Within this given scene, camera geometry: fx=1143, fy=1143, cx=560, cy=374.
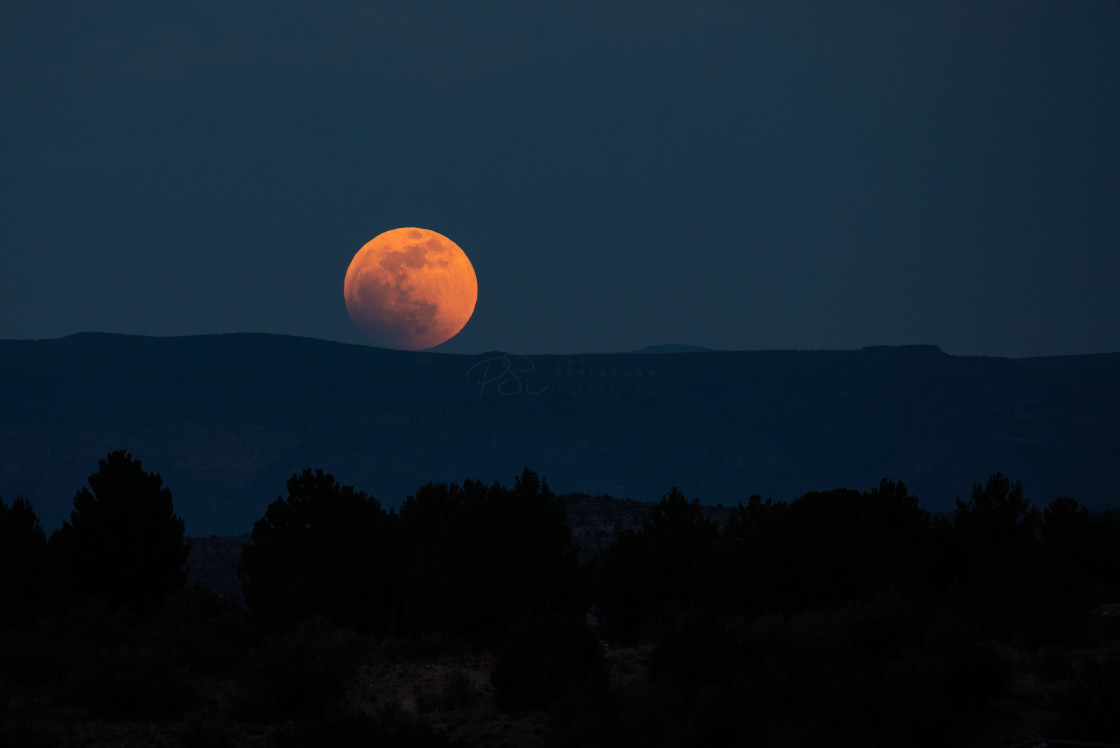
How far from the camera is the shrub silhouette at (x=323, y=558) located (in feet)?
135

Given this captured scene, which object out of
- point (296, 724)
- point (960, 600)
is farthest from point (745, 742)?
point (960, 600)

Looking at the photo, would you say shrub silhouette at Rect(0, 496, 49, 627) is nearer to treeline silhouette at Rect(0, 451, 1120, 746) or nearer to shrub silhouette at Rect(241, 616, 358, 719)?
treeline silhouette at Rect(0, 451, 1120, 746)

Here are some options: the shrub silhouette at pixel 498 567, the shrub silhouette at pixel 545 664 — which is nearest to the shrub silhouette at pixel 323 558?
the shrub silhouette at pixel 498 567

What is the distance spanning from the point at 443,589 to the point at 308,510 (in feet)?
28.6

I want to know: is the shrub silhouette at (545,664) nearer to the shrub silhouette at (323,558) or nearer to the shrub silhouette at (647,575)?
the shrub silhouette at (647,575)

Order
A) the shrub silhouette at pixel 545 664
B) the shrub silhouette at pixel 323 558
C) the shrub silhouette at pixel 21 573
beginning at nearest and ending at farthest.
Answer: the shrub silhouette at pixel 545 664
the shrub silhouette at pixel 21 573
the shrub silhouette at pixel 323 558

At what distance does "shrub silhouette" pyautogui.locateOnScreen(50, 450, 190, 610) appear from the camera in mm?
39500

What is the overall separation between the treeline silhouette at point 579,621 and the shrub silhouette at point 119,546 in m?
0.08

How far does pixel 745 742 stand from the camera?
18688 millimetres

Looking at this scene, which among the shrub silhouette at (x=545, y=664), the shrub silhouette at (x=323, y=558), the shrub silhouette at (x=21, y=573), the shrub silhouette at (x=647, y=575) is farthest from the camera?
the shrub silhouette at (x=323, y=558)

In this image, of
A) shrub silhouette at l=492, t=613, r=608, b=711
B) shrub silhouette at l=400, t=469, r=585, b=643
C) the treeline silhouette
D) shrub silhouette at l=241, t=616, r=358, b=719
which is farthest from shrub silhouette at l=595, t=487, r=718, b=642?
shrub silhouette at l=241, t=616, r=358, b=719

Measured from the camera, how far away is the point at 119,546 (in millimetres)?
39688

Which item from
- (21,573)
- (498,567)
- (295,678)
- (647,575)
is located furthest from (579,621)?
(21,573)

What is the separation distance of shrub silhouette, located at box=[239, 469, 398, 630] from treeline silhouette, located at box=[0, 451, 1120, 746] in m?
0.10
